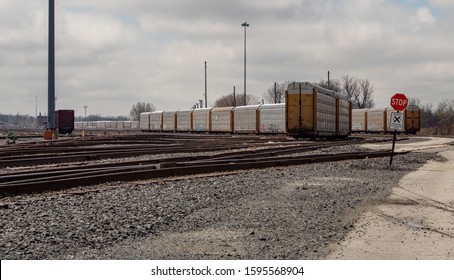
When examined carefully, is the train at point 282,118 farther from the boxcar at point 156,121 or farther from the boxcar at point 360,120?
the boxcar at point 360,120

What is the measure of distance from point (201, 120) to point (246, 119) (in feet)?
30.7

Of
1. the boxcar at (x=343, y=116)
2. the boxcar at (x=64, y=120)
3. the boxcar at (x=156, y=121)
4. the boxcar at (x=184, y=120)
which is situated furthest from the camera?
the boxcar at (x=156, y=121)

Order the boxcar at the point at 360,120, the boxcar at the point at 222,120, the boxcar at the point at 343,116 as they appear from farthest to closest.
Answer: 1. the boxcar at the point at 360,120
2. the boxcar at the point at 222,120
3. the boxcar at the point at 343,116

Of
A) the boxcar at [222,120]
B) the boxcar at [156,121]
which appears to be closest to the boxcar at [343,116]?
the boxcar at [222,120]

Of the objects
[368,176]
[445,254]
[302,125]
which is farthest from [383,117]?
[445,254]

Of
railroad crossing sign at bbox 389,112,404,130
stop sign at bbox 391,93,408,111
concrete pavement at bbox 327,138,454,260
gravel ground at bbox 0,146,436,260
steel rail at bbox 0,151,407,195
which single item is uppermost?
stop sign at bbox 391,93,408,111

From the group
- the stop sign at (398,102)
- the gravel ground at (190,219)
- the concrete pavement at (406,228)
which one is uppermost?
the stop sign at (398,102)

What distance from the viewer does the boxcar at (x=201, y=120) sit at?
192ft

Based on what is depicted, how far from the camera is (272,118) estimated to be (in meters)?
47.3

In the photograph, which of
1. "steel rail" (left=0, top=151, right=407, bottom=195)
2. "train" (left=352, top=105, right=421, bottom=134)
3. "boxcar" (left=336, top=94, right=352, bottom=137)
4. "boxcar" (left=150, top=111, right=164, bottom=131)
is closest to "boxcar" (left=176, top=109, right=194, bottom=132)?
"boxcar" (left=150, top=111, right=164, bottom=131)

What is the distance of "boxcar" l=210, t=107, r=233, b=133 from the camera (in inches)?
2149

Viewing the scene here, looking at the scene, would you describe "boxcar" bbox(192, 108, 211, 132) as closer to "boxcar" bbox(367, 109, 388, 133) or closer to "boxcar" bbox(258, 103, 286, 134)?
"boxcar" bbox(258, 103, 286, 134)

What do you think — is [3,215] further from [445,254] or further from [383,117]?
[383,117]

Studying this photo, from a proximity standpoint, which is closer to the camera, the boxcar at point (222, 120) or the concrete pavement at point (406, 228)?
the concrete pavement at point (406, 228)
